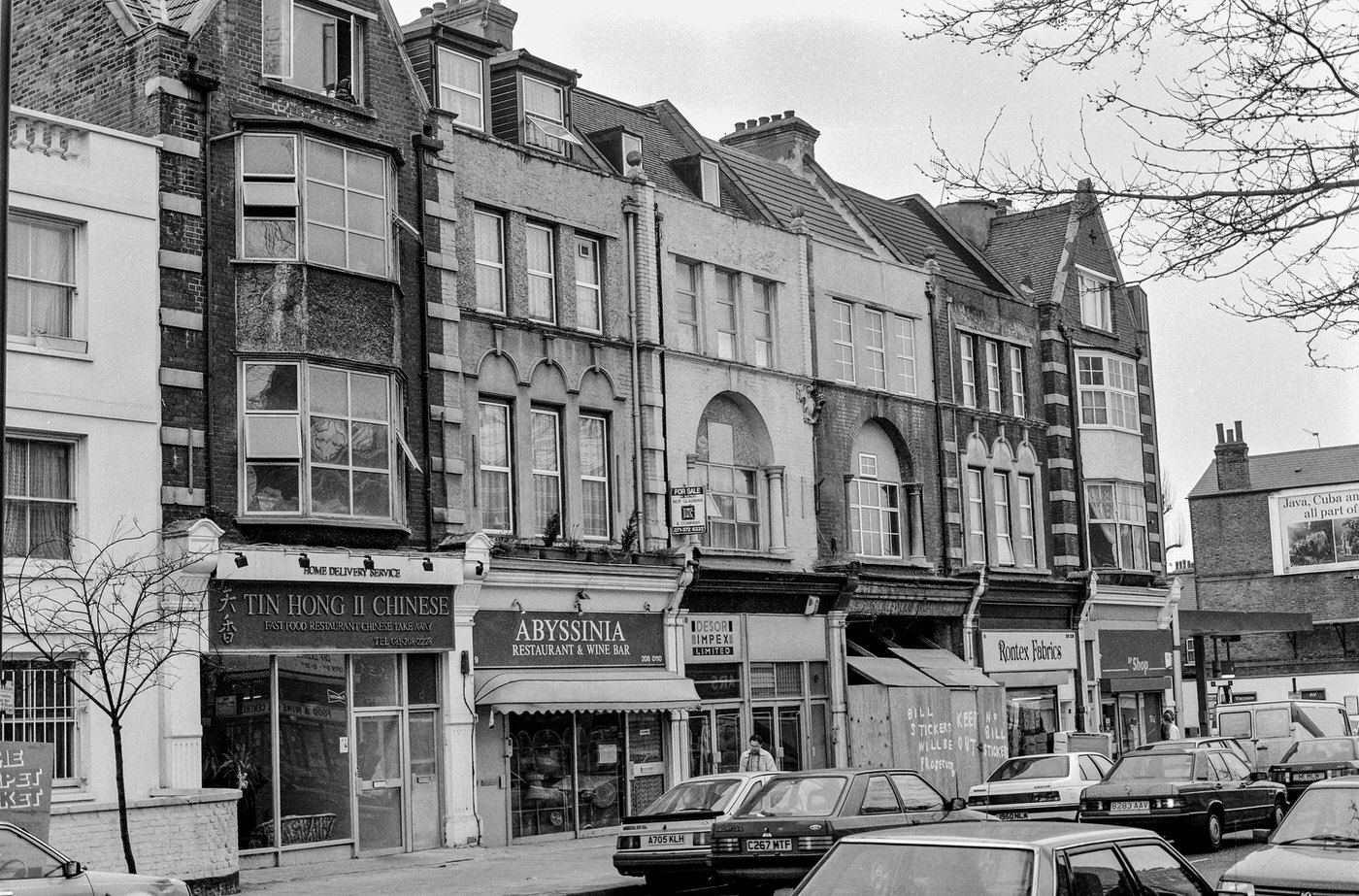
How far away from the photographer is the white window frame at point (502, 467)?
2750cm

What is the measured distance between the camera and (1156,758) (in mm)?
24625

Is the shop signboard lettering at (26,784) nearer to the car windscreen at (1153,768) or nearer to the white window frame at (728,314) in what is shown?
the car windscreen at (1153,768)

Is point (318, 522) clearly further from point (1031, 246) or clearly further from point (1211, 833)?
point (1031, 246)

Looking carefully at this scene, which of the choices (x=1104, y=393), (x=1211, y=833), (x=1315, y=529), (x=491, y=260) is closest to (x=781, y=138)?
(x=1104, y=393)

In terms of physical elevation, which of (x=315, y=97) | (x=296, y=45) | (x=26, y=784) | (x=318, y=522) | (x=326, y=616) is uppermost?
(x=296, y=45)

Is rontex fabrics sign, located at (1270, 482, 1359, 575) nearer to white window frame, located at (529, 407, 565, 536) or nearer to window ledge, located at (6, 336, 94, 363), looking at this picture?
white window frame, located at (529, 407, 565, 536)

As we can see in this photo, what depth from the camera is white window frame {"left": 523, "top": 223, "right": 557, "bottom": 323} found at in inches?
1140

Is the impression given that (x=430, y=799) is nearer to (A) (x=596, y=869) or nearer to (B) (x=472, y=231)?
(A) (x=596, y=869)

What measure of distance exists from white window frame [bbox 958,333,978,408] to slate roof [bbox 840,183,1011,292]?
4.61ft

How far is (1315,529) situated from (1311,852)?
6361 centimetres

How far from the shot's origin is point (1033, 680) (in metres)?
41.4

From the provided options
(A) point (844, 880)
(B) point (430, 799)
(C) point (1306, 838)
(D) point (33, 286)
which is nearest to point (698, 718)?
(B) point (430, 799)

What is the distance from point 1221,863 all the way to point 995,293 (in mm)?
23613

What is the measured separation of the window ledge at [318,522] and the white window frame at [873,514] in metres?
13.5
